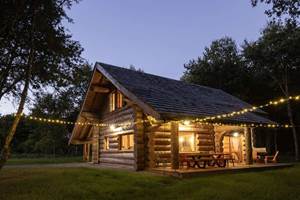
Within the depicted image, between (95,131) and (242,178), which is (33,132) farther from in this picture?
(242,178)

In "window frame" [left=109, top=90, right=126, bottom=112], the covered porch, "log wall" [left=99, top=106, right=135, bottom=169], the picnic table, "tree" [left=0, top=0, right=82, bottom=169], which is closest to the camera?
"tree" [left=0, top=0, right=82, bottom=169]

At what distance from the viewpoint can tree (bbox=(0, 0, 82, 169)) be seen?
10.3 m

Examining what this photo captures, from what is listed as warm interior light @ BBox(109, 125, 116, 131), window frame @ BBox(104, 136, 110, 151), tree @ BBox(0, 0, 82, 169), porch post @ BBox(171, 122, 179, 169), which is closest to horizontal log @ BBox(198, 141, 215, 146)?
porch post @ BBox(171, 122, 179, 169)

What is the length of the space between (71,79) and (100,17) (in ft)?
427

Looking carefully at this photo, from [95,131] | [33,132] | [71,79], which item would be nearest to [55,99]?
[33,132]

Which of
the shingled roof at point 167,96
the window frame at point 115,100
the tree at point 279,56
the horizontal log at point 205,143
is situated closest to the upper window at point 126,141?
the window frame at point 115,100

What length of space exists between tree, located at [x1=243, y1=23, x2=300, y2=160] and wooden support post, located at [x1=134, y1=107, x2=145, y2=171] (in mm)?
15011

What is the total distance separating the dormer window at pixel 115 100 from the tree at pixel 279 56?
47.1 feet

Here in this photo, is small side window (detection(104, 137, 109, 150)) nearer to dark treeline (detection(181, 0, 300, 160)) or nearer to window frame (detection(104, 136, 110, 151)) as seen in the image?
window frame (detection(104, 136, 110, 151))

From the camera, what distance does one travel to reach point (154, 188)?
8.78 m

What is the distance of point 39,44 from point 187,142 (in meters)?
9.45

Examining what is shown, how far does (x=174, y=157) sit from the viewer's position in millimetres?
11492

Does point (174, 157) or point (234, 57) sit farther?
point (234, 57)

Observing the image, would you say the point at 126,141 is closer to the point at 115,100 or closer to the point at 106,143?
the point at 106,143
